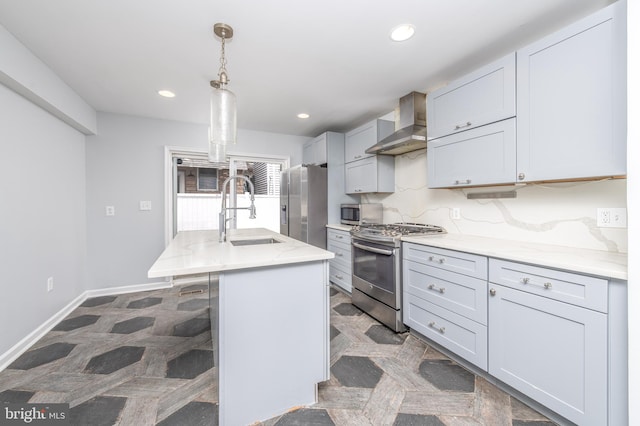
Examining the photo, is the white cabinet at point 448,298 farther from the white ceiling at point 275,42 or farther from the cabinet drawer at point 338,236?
the white ceiling at point 275,42

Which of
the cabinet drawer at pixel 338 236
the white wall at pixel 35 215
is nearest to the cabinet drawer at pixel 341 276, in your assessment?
the cabinet drawer at pixel 338 236

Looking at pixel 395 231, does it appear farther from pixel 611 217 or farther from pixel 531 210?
pixel 611 217

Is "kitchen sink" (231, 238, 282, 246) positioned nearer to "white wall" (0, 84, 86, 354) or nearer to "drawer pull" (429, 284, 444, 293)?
"drawer pull" (429, 284, 444, 293)

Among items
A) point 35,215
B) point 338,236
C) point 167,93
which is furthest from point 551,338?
point 35,215

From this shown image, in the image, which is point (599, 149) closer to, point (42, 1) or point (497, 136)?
point (497, 136)

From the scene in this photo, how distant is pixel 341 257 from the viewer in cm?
331

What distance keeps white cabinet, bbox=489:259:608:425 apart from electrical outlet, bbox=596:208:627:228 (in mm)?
657

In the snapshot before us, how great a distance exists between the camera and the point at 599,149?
134 centimetres

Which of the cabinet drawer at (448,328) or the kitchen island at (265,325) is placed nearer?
the kitchen island at (265,325)

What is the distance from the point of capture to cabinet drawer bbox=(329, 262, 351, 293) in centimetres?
314

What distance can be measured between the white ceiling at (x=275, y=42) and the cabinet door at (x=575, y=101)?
0.30 metres

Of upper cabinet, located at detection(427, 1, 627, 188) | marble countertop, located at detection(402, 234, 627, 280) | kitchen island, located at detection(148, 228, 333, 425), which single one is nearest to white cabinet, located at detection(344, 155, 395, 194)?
upper cabinet, located at detection(427, 1, 627, 188)

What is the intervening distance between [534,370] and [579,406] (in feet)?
0.65

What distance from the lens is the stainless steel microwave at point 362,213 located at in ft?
11.0
